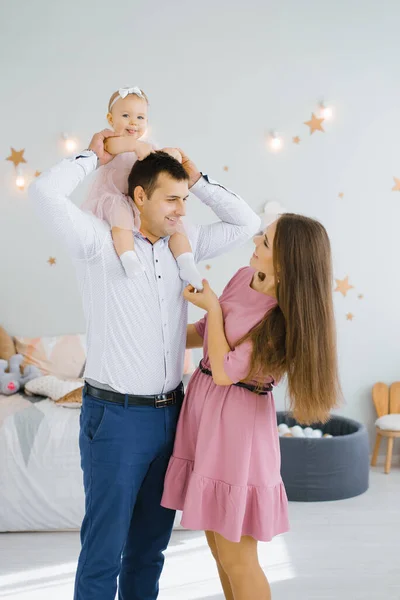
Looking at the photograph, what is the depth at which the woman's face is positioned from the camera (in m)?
1.66

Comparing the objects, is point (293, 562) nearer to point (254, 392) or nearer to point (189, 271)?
point (254, 392)

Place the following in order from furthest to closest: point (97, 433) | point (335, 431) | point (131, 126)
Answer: point (335, 431), point (131, 126), point (97, 433)

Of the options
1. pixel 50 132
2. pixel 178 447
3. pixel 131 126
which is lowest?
pixel 178 447

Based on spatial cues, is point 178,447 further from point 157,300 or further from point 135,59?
point 135,59

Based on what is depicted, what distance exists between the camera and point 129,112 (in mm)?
1987

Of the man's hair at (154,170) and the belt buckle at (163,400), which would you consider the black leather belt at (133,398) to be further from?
the man's hair at (154,170)

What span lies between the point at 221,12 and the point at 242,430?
3.15 m

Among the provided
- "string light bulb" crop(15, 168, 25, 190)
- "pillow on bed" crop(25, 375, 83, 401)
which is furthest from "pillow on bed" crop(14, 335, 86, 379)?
"string light bulb" crop(15, 168, 25, 190)

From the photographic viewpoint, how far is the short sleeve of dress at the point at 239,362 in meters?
1.60

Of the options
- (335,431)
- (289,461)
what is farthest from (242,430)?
(335,431)

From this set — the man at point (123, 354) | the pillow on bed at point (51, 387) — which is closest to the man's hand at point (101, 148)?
the man at point (123, 354)

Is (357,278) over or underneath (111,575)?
over

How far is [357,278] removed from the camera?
13.7ft

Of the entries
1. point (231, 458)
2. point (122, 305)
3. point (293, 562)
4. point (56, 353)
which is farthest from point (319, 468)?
point (122, 305)
